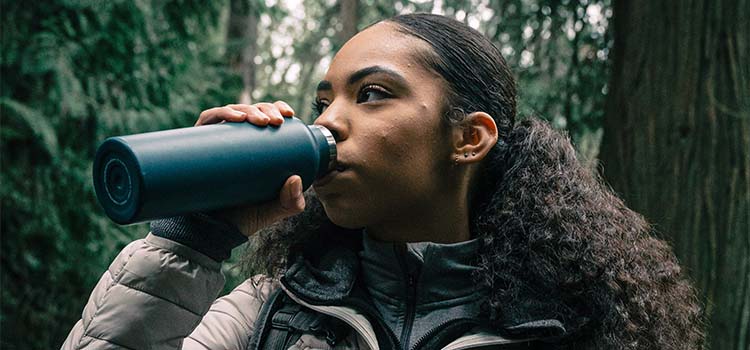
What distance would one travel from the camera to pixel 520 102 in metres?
3.58

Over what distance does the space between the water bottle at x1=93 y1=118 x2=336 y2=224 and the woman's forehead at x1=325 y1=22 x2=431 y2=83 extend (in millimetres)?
336

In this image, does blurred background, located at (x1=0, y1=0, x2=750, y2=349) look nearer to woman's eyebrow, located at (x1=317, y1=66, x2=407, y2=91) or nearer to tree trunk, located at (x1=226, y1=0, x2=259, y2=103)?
woman's eyebrow, located at (x1=317, y1=66, x2=407, y2=91)

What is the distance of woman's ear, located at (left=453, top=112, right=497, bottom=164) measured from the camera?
2.10 m

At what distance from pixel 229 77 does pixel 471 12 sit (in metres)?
2.31

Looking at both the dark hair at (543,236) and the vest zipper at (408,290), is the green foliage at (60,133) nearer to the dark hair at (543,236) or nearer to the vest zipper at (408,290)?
the dark hair at (543,236)

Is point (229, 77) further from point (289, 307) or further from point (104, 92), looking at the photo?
point (289, 307)

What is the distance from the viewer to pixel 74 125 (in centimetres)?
512

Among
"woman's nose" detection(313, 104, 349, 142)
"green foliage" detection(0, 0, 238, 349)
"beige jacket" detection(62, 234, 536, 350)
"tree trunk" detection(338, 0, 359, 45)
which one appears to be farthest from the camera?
"tree trunk" detection(338, 0, 359, 45)

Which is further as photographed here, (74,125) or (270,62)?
(270,62)

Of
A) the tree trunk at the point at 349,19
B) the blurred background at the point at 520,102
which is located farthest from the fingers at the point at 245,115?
the tree trunk at the point at 349,19

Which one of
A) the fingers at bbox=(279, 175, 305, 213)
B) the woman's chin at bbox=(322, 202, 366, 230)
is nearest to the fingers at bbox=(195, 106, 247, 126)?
the fingers at bbox=(279, 175, 305, 213)

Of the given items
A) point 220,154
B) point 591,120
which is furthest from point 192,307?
point 591,120

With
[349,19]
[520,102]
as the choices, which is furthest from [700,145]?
[349,19]

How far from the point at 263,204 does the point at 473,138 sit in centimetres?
62
